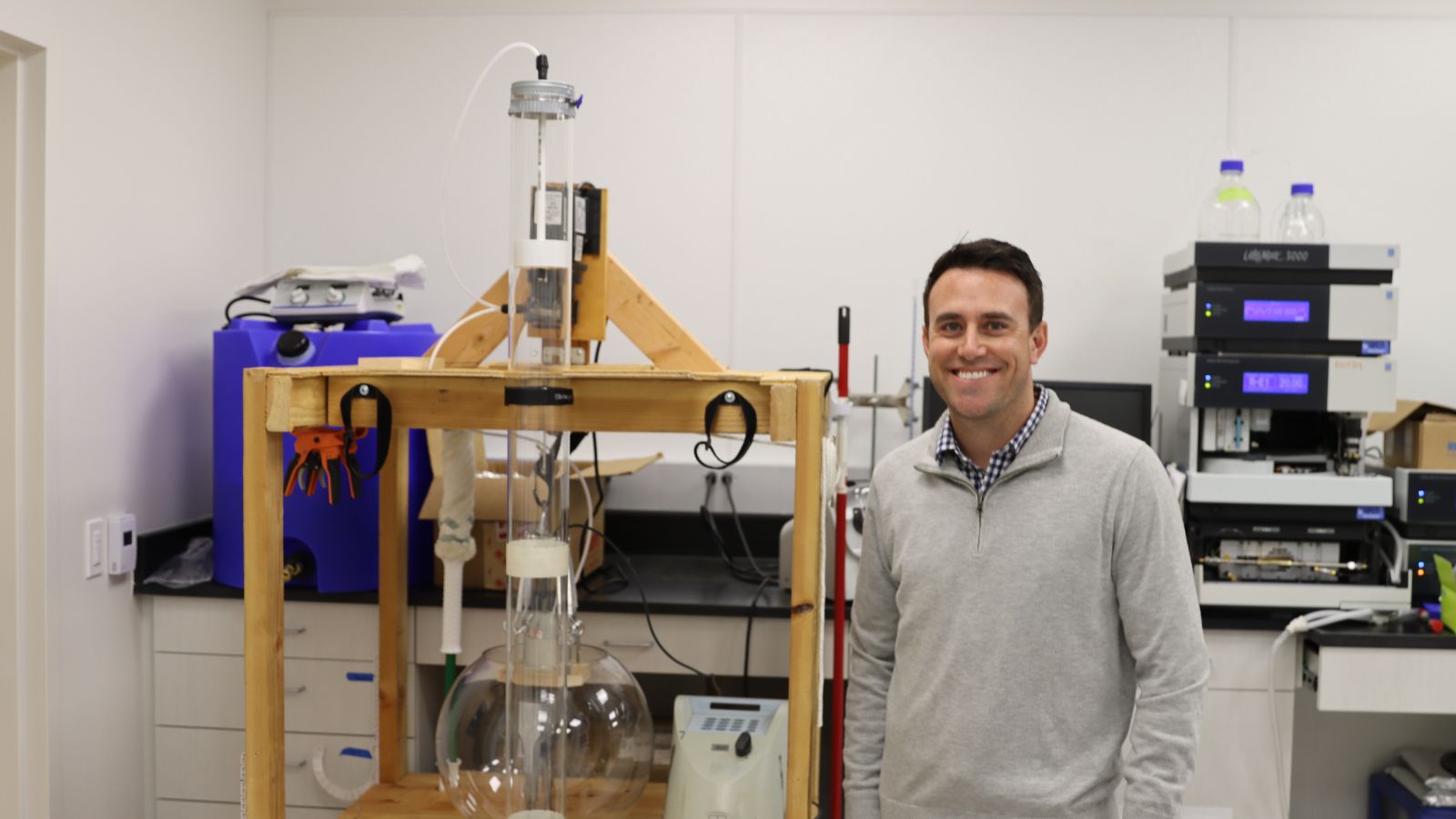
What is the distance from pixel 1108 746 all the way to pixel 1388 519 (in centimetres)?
156

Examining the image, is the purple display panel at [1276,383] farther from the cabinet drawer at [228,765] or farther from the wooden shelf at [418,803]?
the cabinet drawer at [228,765]

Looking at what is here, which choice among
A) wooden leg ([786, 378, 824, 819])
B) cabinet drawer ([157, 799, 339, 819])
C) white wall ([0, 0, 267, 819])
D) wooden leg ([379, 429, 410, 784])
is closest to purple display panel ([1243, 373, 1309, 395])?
wooden leg ([786, 378, 824, 819])

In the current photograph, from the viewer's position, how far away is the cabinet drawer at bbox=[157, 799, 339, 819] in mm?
2891

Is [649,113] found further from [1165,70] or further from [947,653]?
[947,653]

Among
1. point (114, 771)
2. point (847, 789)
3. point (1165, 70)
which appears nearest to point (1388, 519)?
point (1165, 70)

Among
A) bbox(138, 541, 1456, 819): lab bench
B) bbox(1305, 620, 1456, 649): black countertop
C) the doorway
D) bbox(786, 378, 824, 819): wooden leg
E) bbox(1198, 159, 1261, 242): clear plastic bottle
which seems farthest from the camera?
bbox(1198, 159, 1261, 242): clear plastic bottle

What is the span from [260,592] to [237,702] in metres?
1.27

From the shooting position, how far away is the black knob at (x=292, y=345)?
282 centimetres

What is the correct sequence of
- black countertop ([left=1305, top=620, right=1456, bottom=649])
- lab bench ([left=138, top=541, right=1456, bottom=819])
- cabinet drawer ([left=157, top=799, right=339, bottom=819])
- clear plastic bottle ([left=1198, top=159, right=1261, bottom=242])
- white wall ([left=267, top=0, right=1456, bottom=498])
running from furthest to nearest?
white wall ([left=267, top=0, right=1456, bottom=498]) < clear plastic bottle ([left=1198, top=159, right=1261, bottom=242]) < cabinet drawer ([left=157, top=799, right=339, bottom=819]) < lab bench ([left=138, top=541, right=1456, bottom=819]) < black countertop ([left=1305, top=620, right=1456, bottom=649])

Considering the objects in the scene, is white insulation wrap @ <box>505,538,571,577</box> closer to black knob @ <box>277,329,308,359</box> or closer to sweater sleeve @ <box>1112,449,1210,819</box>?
sweater sleeve @ <box>1112,449,1210,819</box>

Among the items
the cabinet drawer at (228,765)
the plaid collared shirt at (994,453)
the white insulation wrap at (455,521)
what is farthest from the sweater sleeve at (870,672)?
the cabinet drawer at (228,765)

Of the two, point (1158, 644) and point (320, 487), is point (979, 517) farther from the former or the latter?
point (320, 487)

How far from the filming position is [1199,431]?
289cm

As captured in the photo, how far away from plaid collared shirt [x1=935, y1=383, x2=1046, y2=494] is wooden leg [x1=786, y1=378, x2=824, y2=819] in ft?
0.62
